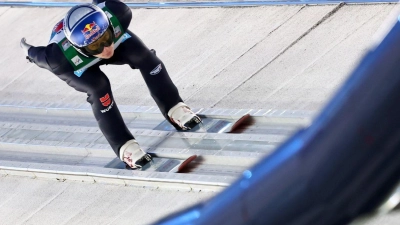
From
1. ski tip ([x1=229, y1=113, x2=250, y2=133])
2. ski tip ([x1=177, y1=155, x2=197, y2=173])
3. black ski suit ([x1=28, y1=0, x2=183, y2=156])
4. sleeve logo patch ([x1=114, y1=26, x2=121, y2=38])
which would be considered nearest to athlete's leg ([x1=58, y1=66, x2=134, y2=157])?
black ski suit ([x1=28, y1=0, x2=183, y2=156])

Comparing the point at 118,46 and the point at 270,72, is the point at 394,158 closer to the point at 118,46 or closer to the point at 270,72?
the point at 118,46

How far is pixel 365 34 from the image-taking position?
249 inches

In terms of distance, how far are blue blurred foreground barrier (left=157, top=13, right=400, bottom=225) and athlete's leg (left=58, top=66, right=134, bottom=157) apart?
3468 mm

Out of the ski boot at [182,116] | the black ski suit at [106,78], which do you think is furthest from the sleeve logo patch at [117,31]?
the ski boot at [182,116]

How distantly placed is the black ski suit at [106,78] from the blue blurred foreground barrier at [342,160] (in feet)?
11.4

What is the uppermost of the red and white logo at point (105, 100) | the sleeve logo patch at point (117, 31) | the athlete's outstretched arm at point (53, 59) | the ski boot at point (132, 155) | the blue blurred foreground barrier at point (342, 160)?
the blue blurred foreground barrier at point (342, 160)

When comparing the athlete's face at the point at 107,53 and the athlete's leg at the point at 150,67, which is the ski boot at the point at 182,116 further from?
the athlete's face at the point at 107,53

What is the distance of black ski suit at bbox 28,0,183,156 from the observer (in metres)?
5.40

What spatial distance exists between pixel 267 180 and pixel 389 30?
0.49m

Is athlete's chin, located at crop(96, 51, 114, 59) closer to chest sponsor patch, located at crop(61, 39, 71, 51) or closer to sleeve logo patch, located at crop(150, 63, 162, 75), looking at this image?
chest sponsor patch, located at crop(61, 39, 71, 51)

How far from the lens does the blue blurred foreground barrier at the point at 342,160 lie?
1917 mm

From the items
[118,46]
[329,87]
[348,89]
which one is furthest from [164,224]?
[329,87]

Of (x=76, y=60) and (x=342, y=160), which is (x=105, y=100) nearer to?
(x=76, y=60)

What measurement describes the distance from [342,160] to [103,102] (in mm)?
3611
